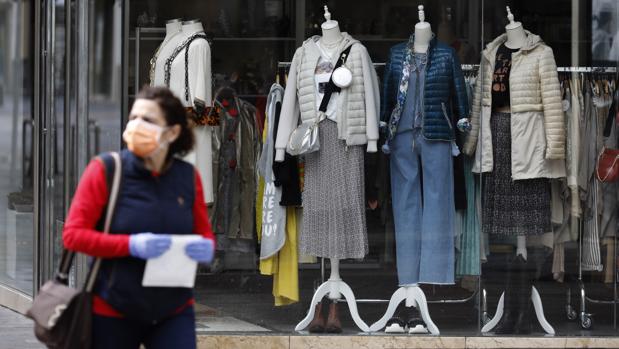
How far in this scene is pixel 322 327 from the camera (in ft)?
29.0

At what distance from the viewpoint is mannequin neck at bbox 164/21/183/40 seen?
28.6 feet

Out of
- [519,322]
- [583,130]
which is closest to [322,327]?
[519,322]

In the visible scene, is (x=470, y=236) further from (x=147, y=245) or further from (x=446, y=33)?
(x=147, y=245)

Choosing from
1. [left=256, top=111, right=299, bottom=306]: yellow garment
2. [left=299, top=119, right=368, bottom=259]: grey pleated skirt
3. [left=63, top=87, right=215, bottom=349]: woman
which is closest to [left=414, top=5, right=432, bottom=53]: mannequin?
[left=299, top=119, right=368, bottom=259]: grey pleated skirt

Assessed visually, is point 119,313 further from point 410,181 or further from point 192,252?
point 410,181

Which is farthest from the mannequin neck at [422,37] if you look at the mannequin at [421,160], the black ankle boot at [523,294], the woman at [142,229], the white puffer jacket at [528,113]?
the woman at [142,229]

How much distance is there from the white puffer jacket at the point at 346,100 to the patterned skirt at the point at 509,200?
0.82 meters

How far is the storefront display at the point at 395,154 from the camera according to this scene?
28.3 feet

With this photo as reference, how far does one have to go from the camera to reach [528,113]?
8.66m

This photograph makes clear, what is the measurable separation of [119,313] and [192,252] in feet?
1.16

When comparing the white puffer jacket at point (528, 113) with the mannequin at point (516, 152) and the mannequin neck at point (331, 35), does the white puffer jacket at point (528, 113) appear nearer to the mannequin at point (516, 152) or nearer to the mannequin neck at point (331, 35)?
the mannequin at point (516, 152)

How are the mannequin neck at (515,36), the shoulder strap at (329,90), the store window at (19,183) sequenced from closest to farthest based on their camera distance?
the shoulder strap at (329,90), the mannequin neck at (515,36), the store window at (19,183)

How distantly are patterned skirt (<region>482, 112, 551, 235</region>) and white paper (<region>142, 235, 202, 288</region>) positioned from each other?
413 cm

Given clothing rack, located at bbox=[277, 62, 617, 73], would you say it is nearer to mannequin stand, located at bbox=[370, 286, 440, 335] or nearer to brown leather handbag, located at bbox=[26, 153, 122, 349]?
mannequin stand, located at bbox=[370, 286, 440, 335]
